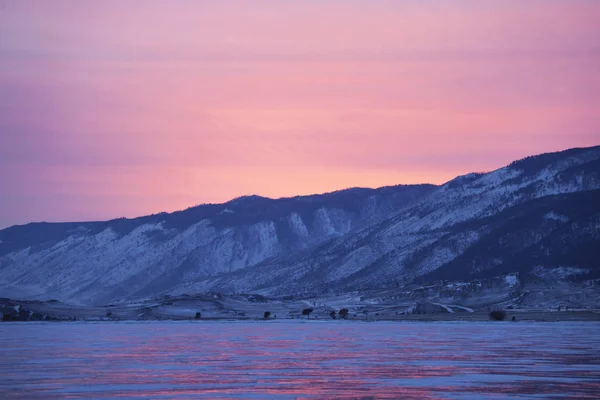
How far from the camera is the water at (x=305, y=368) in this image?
36281 mm

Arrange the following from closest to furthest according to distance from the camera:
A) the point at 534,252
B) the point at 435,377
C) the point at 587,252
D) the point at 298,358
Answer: the point at 435,377 < the point at 298,358 < the point at 587,252 < the point at 534,252

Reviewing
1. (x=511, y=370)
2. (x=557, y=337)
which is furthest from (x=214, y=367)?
(x=557, y=337)

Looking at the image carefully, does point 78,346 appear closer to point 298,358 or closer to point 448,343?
point 298,358

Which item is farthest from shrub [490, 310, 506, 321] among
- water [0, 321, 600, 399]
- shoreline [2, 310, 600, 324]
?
water [0, 321, 600, 399]

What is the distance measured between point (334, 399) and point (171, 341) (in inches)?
1441

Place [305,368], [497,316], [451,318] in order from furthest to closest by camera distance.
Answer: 1. [451,318]
2. [497,316]
3. [305,368]

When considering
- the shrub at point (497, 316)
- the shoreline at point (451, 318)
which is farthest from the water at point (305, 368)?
the shrub at point (497, 316)

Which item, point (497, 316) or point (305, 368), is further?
point (497, 316)

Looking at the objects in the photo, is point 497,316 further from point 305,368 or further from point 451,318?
point 305,368

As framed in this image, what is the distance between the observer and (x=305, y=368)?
45000 mm

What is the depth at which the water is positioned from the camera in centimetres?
3628

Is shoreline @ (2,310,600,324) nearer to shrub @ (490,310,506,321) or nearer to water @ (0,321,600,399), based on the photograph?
shrub @ (490,310,506,321)

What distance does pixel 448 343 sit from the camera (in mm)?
63312

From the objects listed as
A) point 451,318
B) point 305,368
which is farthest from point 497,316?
point 305,368
